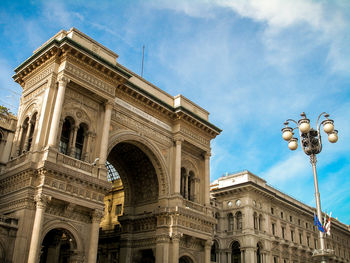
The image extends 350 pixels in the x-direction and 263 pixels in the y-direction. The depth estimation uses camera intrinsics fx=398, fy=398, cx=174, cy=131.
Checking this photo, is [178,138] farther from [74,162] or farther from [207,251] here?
[74,162]

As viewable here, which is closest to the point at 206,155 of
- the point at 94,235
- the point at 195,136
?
the point at 195,136

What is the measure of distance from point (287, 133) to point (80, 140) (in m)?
Result: 15.9

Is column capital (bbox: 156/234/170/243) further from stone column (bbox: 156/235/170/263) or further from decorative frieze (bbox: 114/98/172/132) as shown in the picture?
decorative frieze (bbox: 114/98/172/132)

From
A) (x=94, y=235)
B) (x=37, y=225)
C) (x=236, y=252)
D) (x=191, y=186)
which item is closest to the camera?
(x=37, y=225)

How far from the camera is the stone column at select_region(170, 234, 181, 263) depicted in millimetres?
30688

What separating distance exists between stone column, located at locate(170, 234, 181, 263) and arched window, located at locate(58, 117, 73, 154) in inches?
427

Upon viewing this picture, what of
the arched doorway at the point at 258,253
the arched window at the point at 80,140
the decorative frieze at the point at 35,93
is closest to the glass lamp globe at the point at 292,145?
the arched window at the point at 80,140

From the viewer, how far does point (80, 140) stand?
28.8 m

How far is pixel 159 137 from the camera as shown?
34500 millimetres

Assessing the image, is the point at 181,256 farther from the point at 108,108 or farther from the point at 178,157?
the point at 108,108

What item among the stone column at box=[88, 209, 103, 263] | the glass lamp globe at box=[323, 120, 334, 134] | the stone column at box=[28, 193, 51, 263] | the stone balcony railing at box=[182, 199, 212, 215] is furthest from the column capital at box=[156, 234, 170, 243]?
the glass lamp globe at box=[323, 120, 334, 134]

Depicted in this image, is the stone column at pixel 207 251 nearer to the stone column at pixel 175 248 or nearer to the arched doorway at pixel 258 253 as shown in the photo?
the stone column at pixel 175 248

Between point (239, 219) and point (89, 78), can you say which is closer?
point (89, 78)

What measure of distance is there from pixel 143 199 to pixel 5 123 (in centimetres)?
1319
